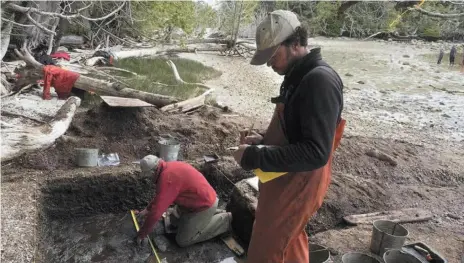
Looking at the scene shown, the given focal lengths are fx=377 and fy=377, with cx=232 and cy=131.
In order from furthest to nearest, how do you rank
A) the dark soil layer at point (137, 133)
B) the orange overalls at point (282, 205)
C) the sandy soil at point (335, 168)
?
the dark soil layer at point (137, 133)
the sandy soil at point (335, 168)
the orange overalls at point (282, 205)

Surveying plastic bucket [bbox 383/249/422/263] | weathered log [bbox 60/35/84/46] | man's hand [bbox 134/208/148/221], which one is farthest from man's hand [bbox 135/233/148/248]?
weathered log [bbox 60/35/84/46]

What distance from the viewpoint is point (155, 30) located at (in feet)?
70.1

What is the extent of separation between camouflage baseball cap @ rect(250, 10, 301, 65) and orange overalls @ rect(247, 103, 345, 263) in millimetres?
349

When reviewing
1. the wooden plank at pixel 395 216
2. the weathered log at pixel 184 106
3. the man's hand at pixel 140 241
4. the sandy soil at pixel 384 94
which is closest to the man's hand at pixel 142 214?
the man's hand at pixel 140 241

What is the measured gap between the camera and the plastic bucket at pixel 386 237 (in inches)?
142

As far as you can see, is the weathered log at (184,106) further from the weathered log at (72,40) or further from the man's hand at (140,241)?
the weathered log at (72,40)

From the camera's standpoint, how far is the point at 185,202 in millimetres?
4602

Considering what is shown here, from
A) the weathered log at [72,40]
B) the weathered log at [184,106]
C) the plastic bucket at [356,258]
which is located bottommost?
the plastic bucket at [356,258]

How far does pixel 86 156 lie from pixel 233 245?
7.96 ft

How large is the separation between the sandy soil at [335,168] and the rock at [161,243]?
12.0 inches

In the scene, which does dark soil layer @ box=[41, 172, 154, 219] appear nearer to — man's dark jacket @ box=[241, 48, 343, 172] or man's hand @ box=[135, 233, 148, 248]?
man's hand @ box=[135, 233, 148, 248]

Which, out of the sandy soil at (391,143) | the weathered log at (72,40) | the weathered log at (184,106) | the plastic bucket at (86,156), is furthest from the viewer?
the weathered log at (72,40)

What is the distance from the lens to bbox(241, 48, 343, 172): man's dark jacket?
1987mm

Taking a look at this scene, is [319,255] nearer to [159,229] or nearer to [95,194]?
[159,229]
